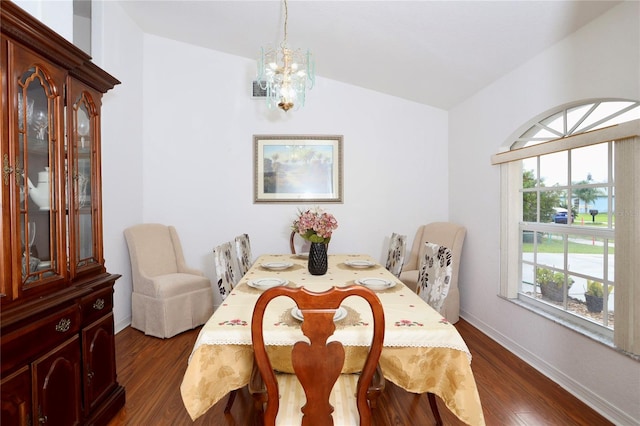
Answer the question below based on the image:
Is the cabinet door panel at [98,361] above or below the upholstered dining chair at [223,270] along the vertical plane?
below

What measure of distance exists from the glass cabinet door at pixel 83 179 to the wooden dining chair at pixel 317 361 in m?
1.27

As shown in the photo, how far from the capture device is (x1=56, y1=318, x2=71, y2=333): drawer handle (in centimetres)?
150

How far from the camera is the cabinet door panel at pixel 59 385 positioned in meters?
1.39

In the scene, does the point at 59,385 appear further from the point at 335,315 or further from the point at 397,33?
the point at 397,33

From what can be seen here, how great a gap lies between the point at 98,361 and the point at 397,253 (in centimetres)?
228

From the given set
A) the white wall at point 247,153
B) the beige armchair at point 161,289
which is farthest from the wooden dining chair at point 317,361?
the white wall at point 247,153

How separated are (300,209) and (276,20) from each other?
1947 mm

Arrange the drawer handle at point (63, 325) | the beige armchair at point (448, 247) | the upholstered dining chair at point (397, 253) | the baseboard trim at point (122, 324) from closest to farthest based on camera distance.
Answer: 1. the drawer handle at point (63, 325)
2. the upholstered dining chair at point (397, 253)
3. the baseboard trim at point (122, 324)
4. the beige armchair at point (448, 247)

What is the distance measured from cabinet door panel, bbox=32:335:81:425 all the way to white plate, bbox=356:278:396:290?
1.57 m

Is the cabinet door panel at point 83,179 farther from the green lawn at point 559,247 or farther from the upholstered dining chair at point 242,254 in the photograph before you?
the green lawn at point 559,247

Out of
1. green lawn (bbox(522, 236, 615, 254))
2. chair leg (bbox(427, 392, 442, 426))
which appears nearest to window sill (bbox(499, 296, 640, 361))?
green lawn (bbox(522, 236, 615, 254))

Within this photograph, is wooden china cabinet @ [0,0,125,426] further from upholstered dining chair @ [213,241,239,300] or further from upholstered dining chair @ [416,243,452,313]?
upholstered dining chair @ [416,243,452,313]

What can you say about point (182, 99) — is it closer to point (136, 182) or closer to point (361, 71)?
point (136, 182)

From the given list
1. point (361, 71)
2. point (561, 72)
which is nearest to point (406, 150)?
point (361, 71)
